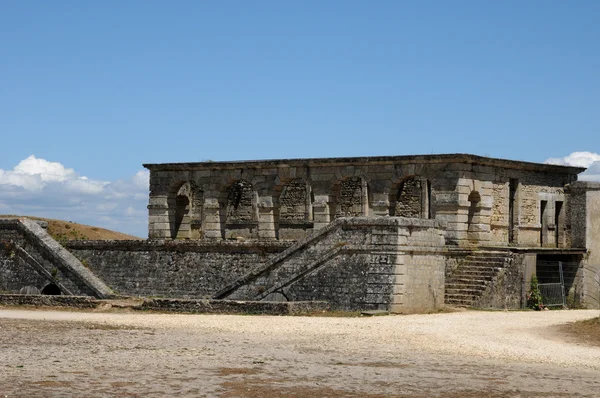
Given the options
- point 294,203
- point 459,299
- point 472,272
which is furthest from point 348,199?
point 459,299

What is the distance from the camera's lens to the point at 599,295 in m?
33.0

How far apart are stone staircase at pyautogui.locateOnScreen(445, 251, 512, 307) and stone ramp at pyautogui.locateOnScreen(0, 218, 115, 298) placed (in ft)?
31.0

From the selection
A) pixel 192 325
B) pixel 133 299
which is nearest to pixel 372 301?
pixel 192 325

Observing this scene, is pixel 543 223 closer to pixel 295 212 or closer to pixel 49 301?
pixel 295 212

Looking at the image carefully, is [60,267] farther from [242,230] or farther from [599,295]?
[599,295]

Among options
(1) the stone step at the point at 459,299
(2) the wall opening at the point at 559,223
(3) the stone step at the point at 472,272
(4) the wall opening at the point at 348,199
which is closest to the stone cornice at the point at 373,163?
(2) the wall opening at the point at 559,223

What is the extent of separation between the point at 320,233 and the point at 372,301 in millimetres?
2257

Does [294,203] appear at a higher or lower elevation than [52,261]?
higher

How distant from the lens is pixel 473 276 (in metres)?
29.2

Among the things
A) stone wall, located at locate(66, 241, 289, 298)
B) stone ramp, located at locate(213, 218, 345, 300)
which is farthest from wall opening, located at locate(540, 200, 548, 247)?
stone ramp, located at locate(213, 218, 345, 300)

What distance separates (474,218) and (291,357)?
15.3m

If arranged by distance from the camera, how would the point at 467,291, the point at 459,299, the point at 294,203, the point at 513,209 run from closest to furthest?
the point at 459,299 < the point at 467,291 < the point at 513,209 < the point at 294,203

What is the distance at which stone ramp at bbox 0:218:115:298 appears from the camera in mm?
31703

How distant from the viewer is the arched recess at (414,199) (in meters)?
40.2
